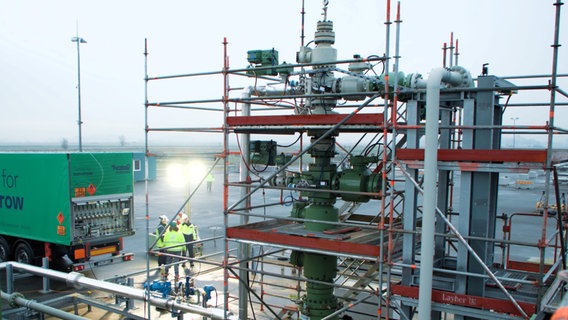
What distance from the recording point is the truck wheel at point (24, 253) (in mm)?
15859

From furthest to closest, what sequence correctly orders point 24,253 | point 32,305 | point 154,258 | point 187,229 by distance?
point 154,258 → point 24,253 → point 187,229 → point 32,305

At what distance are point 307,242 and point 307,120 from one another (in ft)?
6.13

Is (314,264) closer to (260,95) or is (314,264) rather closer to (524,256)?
(260,95)

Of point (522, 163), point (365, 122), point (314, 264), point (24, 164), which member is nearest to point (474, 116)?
point (522, 163)

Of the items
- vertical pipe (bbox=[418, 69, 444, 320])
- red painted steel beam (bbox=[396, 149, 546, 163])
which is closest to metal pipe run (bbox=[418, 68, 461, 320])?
vertical pipe (bbox=[418, 69, 444, 320])

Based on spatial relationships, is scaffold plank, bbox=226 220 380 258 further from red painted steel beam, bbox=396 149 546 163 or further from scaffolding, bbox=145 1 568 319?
red painted steel beam, bbox=396 149 546 163

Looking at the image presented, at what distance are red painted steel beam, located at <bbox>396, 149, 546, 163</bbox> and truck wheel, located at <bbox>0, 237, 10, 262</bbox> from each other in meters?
15.1

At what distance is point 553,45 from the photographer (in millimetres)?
5703

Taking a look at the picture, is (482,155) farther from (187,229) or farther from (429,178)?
(187,229)

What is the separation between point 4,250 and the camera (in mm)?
16750

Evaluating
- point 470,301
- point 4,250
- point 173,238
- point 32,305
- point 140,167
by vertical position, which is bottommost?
point 4,250

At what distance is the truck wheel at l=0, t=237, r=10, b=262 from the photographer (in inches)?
655

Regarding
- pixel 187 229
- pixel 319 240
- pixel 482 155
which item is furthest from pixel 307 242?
pixel 187 229

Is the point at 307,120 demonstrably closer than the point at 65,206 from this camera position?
Yes
